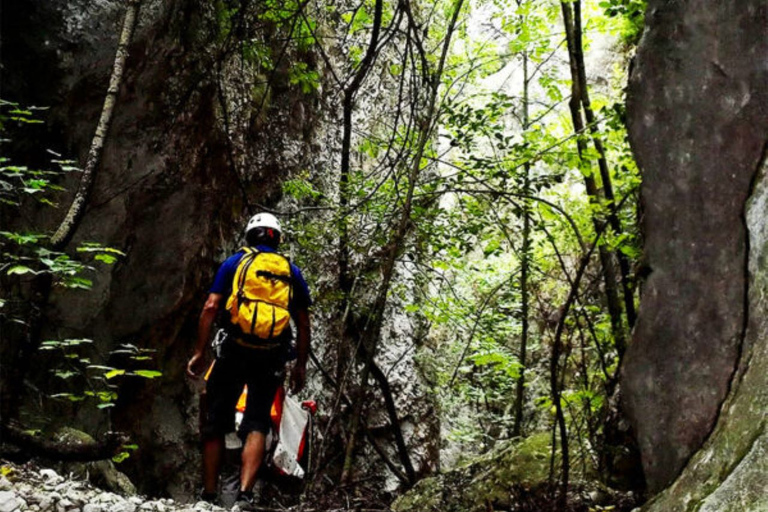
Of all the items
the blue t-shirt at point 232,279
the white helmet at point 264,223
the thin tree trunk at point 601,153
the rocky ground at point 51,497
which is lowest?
the rocky ground at point 51,497

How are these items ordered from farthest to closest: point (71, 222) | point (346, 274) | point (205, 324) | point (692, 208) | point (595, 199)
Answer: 1. point (346, 274)
2. point (595, 199)
3. point (205, 324)
4. point (71, 222)
5. point (692, 208)

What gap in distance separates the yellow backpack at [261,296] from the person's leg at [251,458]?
675mm

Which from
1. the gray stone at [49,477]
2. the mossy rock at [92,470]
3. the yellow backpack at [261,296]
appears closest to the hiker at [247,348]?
the yellow backpack at [261,296]

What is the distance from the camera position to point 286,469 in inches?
211

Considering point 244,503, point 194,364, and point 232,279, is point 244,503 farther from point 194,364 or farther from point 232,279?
point 232,279

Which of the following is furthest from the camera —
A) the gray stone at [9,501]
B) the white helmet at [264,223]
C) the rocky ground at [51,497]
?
the white helmet at [264,223]

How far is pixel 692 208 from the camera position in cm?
342

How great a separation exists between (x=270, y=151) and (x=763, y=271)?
657cm

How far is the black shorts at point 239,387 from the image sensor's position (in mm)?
4332

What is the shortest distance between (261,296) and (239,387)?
68cm

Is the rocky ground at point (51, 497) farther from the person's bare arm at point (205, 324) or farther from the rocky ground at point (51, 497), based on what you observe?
the person's bare arm at point (205, 324)

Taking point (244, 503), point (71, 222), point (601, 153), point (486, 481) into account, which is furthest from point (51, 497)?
point (601, 153)

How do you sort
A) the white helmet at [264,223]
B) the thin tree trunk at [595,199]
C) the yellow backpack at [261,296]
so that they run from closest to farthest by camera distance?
the yellow backpack at [261,296] → the white helmet at [264,223] → the thin tree trunk at [595,199]

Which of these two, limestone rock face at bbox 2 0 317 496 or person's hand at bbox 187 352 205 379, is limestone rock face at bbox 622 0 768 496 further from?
person's hand at bbox 187 352 205 379
